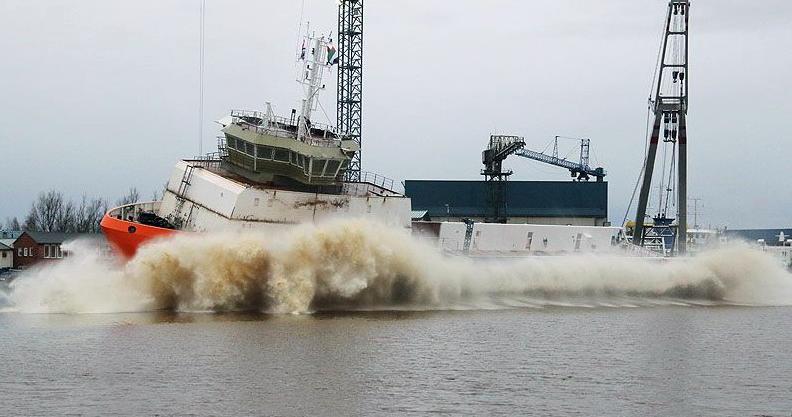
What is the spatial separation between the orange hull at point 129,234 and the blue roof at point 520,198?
51.9 metres

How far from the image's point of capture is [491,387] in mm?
29422

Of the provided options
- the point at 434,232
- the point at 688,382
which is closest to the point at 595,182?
the point at 434,232

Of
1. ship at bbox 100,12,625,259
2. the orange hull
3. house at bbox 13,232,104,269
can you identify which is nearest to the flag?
ship at bbox 100,12,625,259

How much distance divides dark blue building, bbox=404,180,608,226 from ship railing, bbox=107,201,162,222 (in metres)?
46.6

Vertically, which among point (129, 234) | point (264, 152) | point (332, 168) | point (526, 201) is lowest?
point (129, 234)

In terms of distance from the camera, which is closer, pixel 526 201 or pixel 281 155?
pixel 281 155

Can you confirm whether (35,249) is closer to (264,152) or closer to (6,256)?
(6,256)

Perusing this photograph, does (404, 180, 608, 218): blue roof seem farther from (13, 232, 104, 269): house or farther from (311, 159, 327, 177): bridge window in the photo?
(311, 159, 327, 177): bridge window

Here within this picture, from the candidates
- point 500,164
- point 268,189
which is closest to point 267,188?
point 268,189

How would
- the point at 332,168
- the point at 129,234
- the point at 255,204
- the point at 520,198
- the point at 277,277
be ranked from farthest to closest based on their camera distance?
1. the point at 520,198
2. the point at 332,168
3. the point at 255,204
4. the point at 129,234
5. the point at 277,277

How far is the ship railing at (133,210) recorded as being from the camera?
53603 millimetres

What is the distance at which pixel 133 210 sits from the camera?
179 ft

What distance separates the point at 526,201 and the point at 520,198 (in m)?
0.66

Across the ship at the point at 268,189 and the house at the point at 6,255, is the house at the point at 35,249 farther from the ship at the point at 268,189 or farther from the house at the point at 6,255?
the ship at the point at 268,189
